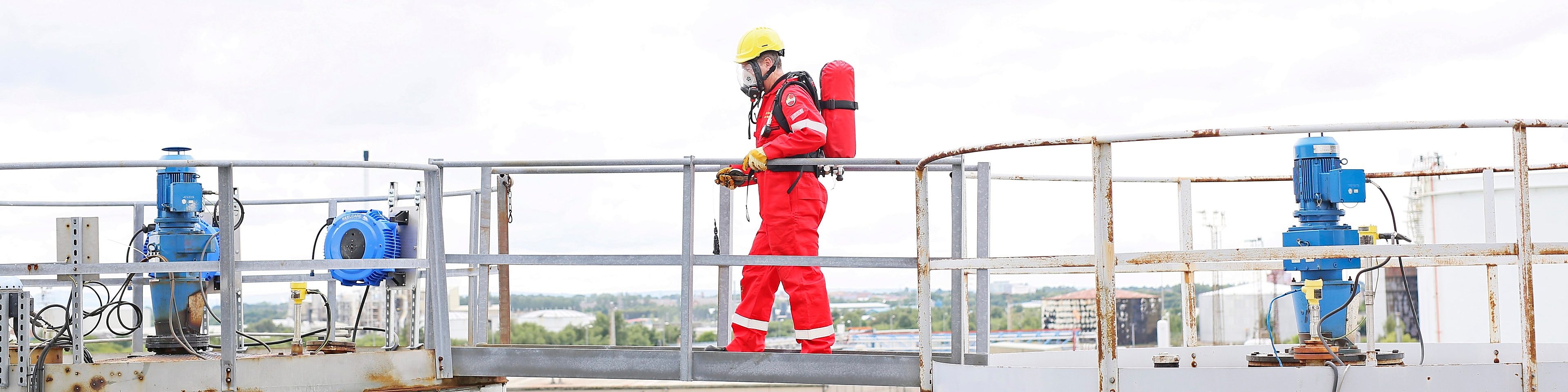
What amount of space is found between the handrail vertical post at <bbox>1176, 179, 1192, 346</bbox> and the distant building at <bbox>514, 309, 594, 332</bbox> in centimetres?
5029

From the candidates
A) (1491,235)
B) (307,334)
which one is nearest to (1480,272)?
(1491,235)

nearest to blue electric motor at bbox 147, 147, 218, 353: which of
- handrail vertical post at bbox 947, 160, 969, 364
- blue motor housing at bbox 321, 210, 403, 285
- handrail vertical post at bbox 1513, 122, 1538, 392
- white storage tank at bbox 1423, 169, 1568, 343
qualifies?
blue motor housing at bbox 321, 210, 403, 285

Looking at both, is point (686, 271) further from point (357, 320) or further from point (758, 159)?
point (357, 320)

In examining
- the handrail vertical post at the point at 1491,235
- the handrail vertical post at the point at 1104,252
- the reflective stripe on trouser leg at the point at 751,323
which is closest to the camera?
the handrail vertical post at the point at 1104,252

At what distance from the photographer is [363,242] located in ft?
20.5

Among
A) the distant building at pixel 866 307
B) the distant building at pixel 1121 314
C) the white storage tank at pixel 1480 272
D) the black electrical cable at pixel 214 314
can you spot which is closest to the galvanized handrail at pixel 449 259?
the black electrical cable at pixel 214 314

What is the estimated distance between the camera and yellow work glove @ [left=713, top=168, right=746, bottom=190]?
5.83 meters

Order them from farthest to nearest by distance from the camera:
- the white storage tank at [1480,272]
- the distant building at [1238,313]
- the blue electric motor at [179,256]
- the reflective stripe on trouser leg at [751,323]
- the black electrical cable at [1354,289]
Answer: the distant building at [1238,313] < the white storage tank at [1480,272] < the blue electric motor at [179,256] < the reflective stripe on trouser leg at [751,323] < the black electrical cable at [1354,289]

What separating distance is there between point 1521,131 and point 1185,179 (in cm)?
257

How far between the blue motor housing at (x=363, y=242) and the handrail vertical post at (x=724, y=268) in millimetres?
1618

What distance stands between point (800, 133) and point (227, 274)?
8.58 ft

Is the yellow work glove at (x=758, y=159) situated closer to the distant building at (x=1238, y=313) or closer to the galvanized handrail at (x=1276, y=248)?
the galvanized handrail at (x=1276, y=248)

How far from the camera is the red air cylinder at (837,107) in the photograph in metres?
5.85

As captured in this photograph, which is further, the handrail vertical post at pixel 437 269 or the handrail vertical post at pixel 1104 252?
the handrail vertical post at pixel 437 269
